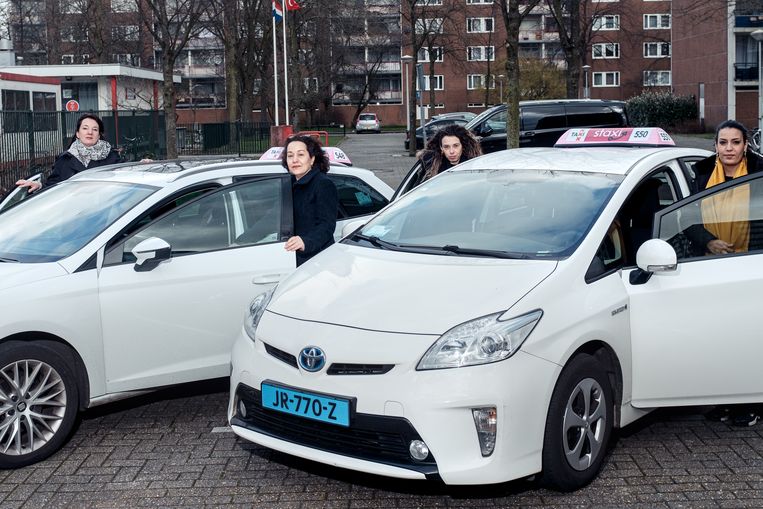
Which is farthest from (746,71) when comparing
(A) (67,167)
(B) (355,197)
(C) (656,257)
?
(C) (656,257)

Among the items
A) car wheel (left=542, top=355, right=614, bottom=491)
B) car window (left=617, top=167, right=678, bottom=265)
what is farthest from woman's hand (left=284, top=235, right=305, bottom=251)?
car wheel (left=542, top=355, right=614, bottom=491)

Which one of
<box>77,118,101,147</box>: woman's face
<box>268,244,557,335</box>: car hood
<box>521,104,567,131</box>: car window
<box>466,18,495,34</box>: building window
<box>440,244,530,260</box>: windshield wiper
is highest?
<box>466,18,495,34</box>: building window

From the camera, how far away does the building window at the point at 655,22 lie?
87.1 meters

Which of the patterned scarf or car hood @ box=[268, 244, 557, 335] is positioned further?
the patterned scarf

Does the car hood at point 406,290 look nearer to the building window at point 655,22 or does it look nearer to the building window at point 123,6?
the building window at point 123,6

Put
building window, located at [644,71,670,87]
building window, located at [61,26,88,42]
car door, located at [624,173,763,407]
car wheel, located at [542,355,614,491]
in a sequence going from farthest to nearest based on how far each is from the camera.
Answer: building window, located at [644,71,670,87] < building window, located at [61,26,88,42] < car door, located at [624,173,763,407] < car wheel, located at [542,355,614,491]

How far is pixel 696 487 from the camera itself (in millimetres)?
4785

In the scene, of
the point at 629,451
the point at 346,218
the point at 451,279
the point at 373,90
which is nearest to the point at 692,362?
the point at 629,451

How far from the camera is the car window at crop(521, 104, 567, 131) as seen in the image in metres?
24.2

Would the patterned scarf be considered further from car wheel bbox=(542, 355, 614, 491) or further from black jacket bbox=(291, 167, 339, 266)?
car wheel bbox=(542, 355, 614, 491)

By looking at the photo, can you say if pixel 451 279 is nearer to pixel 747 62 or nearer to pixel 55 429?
→ pixel 55 429

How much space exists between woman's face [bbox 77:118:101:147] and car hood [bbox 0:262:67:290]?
3.03 metres

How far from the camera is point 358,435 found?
4.36 metres

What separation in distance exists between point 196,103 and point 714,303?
290 feet
